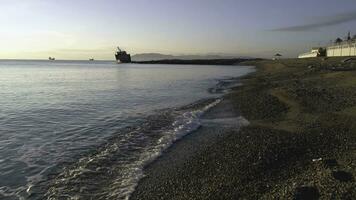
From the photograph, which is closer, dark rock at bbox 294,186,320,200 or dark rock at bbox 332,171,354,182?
dark rock at bbox 294,186,320,200

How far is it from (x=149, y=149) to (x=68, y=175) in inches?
131

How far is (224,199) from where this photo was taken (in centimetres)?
790

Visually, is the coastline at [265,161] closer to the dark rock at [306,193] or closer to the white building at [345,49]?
the dark rock at [306,193]

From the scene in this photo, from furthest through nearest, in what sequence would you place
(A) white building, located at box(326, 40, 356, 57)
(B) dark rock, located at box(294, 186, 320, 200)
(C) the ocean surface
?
(A) white building, located at box(326, 40, 356, 57) < (C) the ocean surface < (B) dark rock, located at box(294, 186, 320, 200)

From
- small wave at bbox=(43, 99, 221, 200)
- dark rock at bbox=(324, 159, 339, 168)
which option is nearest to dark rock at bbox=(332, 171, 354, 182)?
dark rock at bbox=(324, 159, 339, 168)

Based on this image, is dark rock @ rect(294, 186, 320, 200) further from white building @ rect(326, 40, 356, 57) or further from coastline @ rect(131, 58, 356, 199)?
white building @ rect(326, 40, 356, 57)

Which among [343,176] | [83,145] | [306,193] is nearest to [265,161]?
[343,176]

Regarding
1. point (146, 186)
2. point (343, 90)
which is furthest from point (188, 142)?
point (343, 90)

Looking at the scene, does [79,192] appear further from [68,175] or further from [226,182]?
[226,182]

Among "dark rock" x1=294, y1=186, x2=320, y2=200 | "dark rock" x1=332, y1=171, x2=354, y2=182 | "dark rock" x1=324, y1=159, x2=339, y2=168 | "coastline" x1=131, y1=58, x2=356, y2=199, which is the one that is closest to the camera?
"dark rock" x1=294, y1=186, x2=320, y2=200

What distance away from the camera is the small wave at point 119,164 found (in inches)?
357

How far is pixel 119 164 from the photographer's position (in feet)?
36.8

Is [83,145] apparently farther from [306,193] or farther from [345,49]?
[345,49]

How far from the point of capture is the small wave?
9.06m
